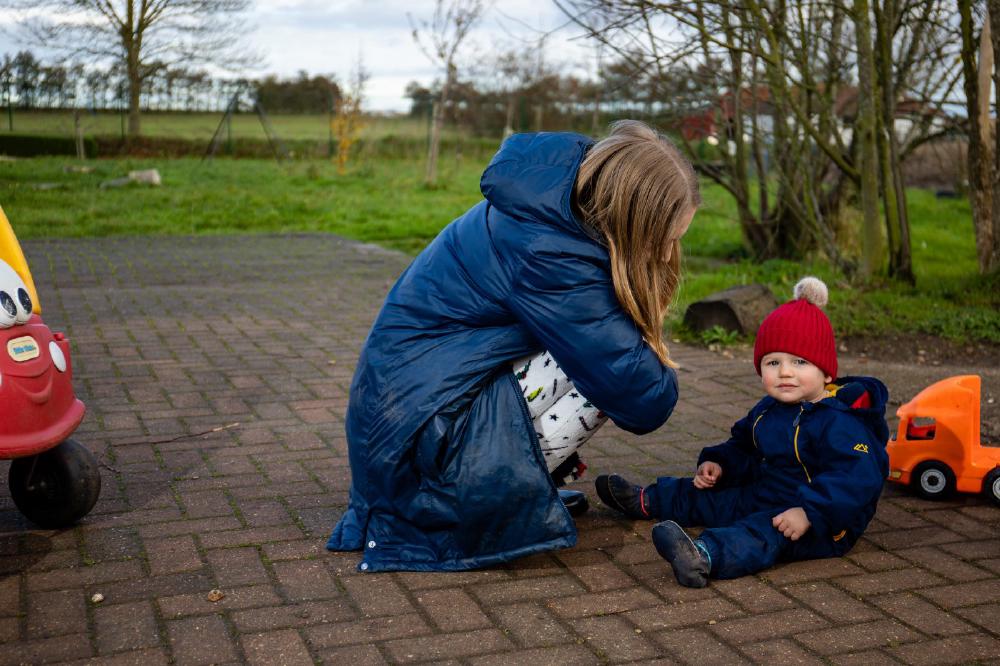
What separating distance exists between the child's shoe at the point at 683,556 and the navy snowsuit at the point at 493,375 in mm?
272

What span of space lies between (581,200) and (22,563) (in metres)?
2.00

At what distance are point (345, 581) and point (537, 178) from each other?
1.30m

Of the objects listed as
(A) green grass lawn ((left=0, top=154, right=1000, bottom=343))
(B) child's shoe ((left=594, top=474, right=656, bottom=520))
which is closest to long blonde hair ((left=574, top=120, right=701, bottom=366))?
(B) child's shoe ((left=594, top=474, right=656, bottom=520))

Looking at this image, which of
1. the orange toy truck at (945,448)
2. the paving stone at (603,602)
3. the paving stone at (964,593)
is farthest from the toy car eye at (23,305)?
the orange toy truck at (945,448)

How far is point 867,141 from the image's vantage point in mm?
7645

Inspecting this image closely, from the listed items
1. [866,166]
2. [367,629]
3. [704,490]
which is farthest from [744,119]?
[367,629]

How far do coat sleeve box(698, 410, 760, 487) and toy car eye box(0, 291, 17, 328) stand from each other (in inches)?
88.5

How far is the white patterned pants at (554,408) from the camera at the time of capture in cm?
326

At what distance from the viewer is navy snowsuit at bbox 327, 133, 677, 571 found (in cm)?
304

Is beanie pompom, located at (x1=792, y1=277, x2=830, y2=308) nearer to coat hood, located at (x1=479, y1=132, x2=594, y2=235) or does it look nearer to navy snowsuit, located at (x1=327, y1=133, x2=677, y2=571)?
navy snowsuit, located at (x1=327, y1=133, x2=677, y2=571)

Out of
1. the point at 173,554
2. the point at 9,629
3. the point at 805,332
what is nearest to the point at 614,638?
the point at 805,332

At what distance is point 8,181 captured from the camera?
15266mm

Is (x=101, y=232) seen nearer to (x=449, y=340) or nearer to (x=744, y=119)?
(x=744, y=119)

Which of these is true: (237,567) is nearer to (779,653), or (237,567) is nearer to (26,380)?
(26,380)
